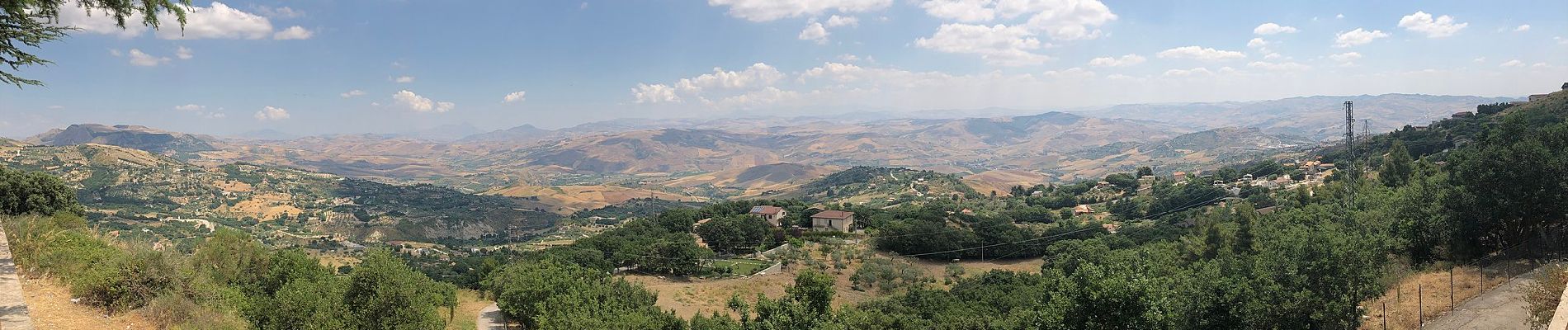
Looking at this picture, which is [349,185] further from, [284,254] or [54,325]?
[54,325]

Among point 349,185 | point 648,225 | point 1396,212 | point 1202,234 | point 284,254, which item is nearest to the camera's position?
point 284,254

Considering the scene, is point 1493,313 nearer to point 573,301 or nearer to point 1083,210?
point 573,301

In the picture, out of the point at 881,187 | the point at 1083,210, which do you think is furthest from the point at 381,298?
the point at 881,187

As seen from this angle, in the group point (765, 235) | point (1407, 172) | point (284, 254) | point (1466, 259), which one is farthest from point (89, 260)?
point (1407, 172)

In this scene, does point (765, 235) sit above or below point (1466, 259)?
below

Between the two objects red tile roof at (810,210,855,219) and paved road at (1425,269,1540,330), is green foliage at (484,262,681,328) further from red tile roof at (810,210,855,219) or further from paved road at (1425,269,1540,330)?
red tile roof at (810,210,855,219)
